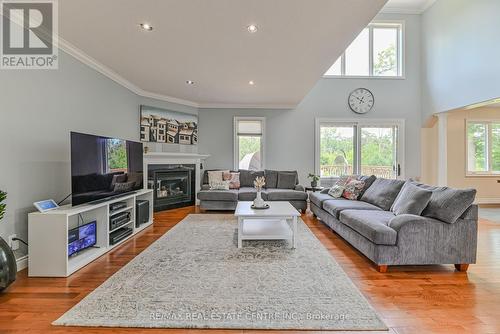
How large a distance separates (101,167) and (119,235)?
0.95 m

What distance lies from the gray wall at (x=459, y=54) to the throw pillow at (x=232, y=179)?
4893mm

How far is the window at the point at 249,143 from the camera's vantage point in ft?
21.5

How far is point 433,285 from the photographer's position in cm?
230

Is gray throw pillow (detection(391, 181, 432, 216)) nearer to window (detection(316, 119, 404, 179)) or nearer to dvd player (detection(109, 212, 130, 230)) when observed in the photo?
dvd player (detection(109, 212, 130, 230))

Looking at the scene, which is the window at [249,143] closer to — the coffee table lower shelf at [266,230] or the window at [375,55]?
the window at [375,55]

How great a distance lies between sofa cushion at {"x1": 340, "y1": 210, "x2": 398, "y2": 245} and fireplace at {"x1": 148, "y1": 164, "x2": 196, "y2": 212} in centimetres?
374

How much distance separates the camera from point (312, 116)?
6586 millimetres

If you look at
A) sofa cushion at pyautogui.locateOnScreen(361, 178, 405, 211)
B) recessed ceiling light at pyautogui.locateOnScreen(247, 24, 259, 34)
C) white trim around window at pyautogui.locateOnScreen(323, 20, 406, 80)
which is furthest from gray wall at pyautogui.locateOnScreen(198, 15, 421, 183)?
recessed ceiling light at pyautogui.locateOnScreen(247, 24, 259, 34)

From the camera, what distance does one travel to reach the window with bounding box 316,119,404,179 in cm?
662

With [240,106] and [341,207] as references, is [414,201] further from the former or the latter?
[240,106]

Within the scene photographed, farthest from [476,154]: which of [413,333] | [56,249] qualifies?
[56,249]

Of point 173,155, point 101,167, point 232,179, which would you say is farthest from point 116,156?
point 232,179

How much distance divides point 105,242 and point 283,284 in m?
2.20

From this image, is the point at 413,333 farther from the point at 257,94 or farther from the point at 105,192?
the point at 257,94
